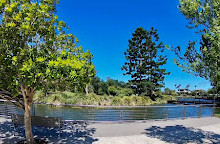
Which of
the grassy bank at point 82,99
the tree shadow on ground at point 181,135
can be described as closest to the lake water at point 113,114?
the tree shadow on ground at point 181,135

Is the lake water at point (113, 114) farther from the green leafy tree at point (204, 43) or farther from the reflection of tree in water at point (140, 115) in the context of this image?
the green leafy tree at point (204, 43)

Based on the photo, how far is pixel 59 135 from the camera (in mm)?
5344

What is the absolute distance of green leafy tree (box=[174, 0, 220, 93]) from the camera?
172 inches

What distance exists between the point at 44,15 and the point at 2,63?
1396 millimetres

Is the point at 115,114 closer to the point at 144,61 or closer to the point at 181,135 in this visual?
the point at 181,135

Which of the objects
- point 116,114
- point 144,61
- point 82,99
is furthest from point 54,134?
point 144,61

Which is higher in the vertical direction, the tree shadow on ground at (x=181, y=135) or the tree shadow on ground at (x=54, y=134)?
the tree shadow on ground at (x=54, y=134)

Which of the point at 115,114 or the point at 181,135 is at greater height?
the point at 115,114

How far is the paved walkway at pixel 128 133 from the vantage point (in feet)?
17.5

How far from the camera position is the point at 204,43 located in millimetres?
5027

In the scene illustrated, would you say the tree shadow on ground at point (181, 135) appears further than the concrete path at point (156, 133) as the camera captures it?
Yes

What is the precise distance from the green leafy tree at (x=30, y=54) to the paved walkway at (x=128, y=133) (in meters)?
2.23

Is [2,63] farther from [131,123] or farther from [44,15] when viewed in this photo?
[131,123]

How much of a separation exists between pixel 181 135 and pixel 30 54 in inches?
231
